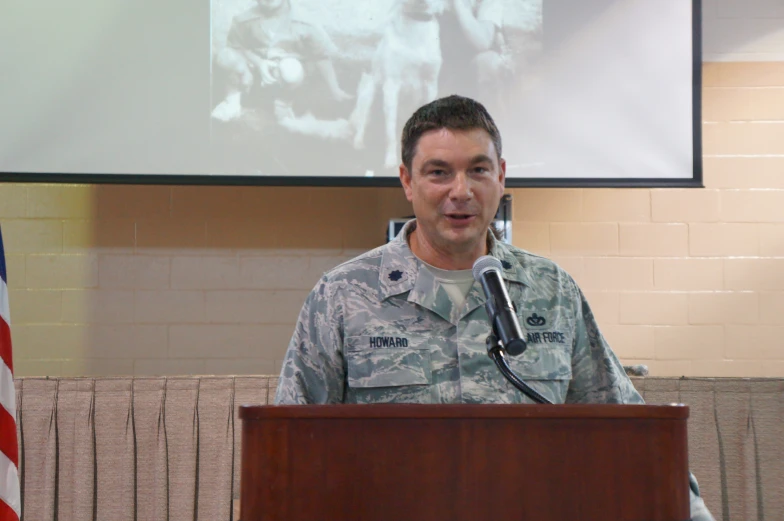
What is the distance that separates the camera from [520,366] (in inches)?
68.2

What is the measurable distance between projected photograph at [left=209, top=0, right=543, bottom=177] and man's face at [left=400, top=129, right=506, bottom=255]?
1675 mm

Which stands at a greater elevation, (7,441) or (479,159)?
(479,159)

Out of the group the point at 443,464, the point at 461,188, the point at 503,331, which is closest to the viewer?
the point at 443,464

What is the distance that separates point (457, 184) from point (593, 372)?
1.73 feet

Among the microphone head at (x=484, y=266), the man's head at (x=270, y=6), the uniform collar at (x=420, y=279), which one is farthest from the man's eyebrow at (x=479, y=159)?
the man's head at (x=270, y=6)

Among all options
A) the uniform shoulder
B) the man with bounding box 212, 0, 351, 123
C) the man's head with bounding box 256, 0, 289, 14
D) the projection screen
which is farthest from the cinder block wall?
the uniform shoulder

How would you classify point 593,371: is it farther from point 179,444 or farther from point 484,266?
point 179,444

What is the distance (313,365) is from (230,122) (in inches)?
75.6

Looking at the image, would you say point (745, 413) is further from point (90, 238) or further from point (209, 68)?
point (90, 238)

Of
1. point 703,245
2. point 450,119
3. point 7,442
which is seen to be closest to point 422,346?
point 450,119

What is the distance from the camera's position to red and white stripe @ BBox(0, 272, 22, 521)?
2541 mm

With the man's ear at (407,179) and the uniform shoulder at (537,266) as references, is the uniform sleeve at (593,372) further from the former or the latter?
the man's ear at (407,179)

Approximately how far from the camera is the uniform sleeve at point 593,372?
5.81ft

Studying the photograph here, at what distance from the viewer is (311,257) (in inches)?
145
